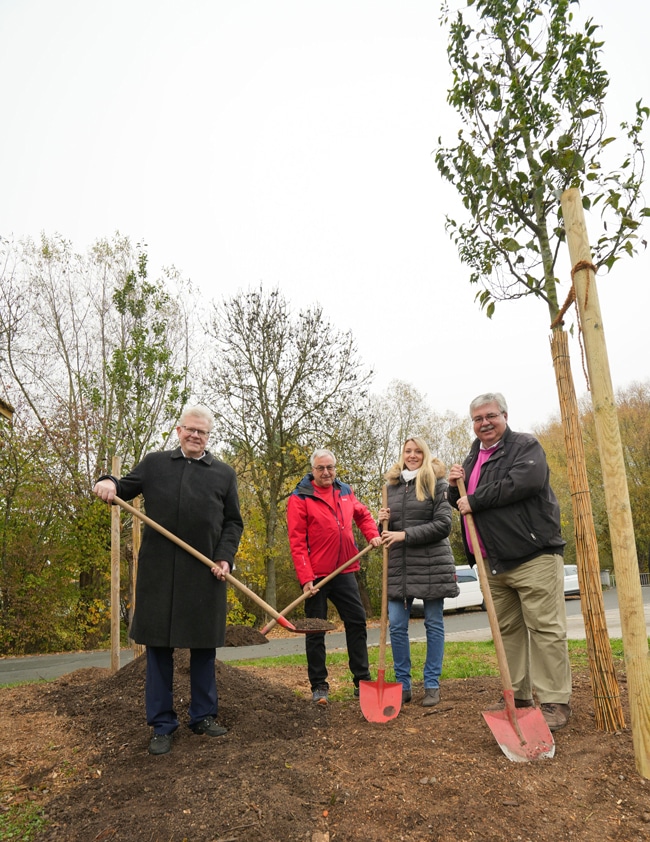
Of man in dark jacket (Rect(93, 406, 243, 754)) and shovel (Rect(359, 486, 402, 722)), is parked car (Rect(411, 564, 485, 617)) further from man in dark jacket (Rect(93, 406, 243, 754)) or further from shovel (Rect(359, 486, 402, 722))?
man in dark jacket (Rect(93, 406, 243, 754))

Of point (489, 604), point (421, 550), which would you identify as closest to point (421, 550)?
point (421, 550)

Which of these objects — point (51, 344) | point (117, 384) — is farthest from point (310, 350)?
point (51, 344)

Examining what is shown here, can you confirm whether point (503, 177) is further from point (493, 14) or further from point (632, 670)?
point (632, 670)

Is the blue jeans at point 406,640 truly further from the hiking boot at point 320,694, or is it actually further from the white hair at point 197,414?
the white hair at point 197,414

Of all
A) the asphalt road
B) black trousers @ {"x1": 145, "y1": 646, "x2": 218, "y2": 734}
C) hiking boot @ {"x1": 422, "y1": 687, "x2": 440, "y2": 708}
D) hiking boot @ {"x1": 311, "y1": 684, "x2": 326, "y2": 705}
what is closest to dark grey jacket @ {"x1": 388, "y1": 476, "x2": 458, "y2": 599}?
hiking boot @ {"x1": 422, "y1": 687, "x2": 440, "y2": 708}

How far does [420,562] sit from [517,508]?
1116 mm

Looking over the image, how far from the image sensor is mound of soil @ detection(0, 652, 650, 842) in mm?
2572

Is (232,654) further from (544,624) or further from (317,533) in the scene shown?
(544,624)

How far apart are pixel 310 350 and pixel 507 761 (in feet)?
51.3

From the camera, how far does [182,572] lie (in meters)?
4.00

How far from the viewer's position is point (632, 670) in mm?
3004

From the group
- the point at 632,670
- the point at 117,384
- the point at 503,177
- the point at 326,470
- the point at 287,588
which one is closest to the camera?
the point at 632,670

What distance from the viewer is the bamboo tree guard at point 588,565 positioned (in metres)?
3.51

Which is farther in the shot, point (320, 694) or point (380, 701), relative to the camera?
point (320, 694)
